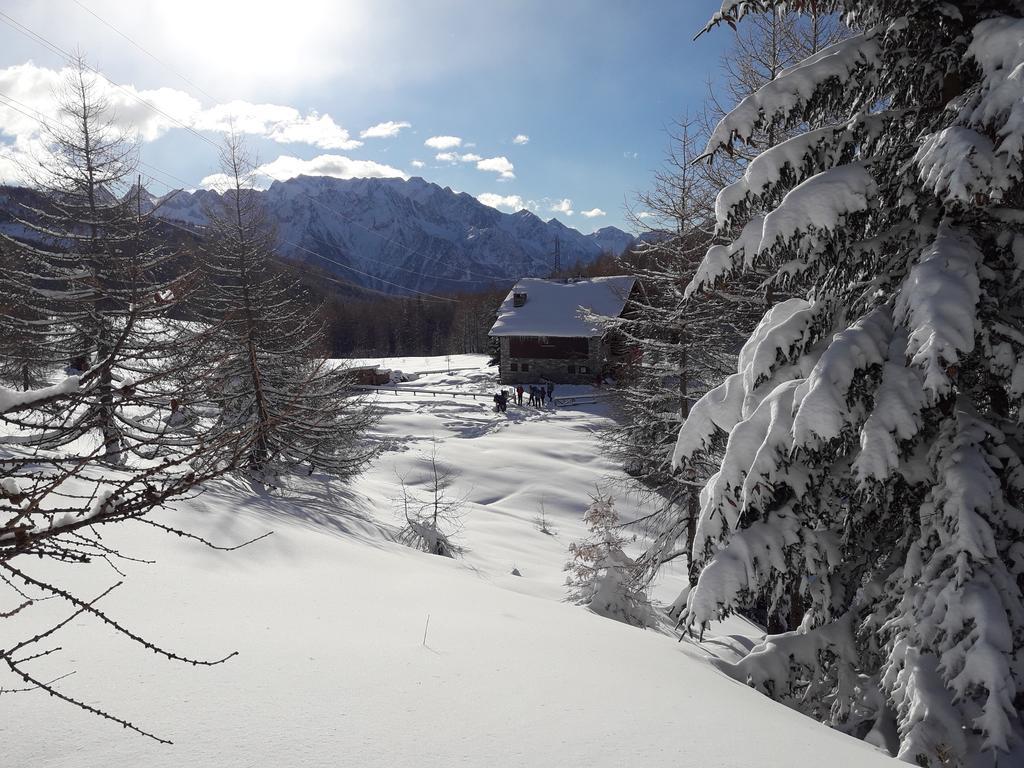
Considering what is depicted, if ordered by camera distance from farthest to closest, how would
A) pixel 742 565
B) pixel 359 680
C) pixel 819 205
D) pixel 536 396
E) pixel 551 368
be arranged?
pixel 551 368 → pixel 536 396 → pixel 742 565 → pixel 819 205 → pixel 359 680

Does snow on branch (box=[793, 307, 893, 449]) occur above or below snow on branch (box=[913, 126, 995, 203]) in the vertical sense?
below

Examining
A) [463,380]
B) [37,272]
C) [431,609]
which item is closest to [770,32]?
[431,609]

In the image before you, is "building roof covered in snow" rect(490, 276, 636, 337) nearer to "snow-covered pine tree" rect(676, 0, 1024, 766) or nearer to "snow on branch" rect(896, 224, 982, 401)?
"snow-covered pine tree" rect(676, 0, 1024, 766)

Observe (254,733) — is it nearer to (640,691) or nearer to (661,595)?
(640,691)

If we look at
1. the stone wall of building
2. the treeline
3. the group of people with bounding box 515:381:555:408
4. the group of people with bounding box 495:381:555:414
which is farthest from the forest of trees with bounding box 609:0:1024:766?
the treeline

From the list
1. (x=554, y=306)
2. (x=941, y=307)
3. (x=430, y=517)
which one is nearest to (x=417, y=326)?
(x=554, y=306)

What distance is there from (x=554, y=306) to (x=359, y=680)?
1669 inches

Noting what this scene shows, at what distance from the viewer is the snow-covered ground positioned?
8.39 feet

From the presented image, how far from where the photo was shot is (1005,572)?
13.2 feet

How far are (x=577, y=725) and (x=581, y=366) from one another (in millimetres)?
40222

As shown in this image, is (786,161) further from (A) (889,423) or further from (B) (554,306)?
(B) (554,306)

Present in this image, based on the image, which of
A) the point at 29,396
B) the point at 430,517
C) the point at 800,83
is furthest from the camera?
the point at 430,517

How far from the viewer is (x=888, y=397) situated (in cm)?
411

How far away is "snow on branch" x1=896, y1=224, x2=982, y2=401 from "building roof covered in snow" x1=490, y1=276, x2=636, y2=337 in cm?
3701
